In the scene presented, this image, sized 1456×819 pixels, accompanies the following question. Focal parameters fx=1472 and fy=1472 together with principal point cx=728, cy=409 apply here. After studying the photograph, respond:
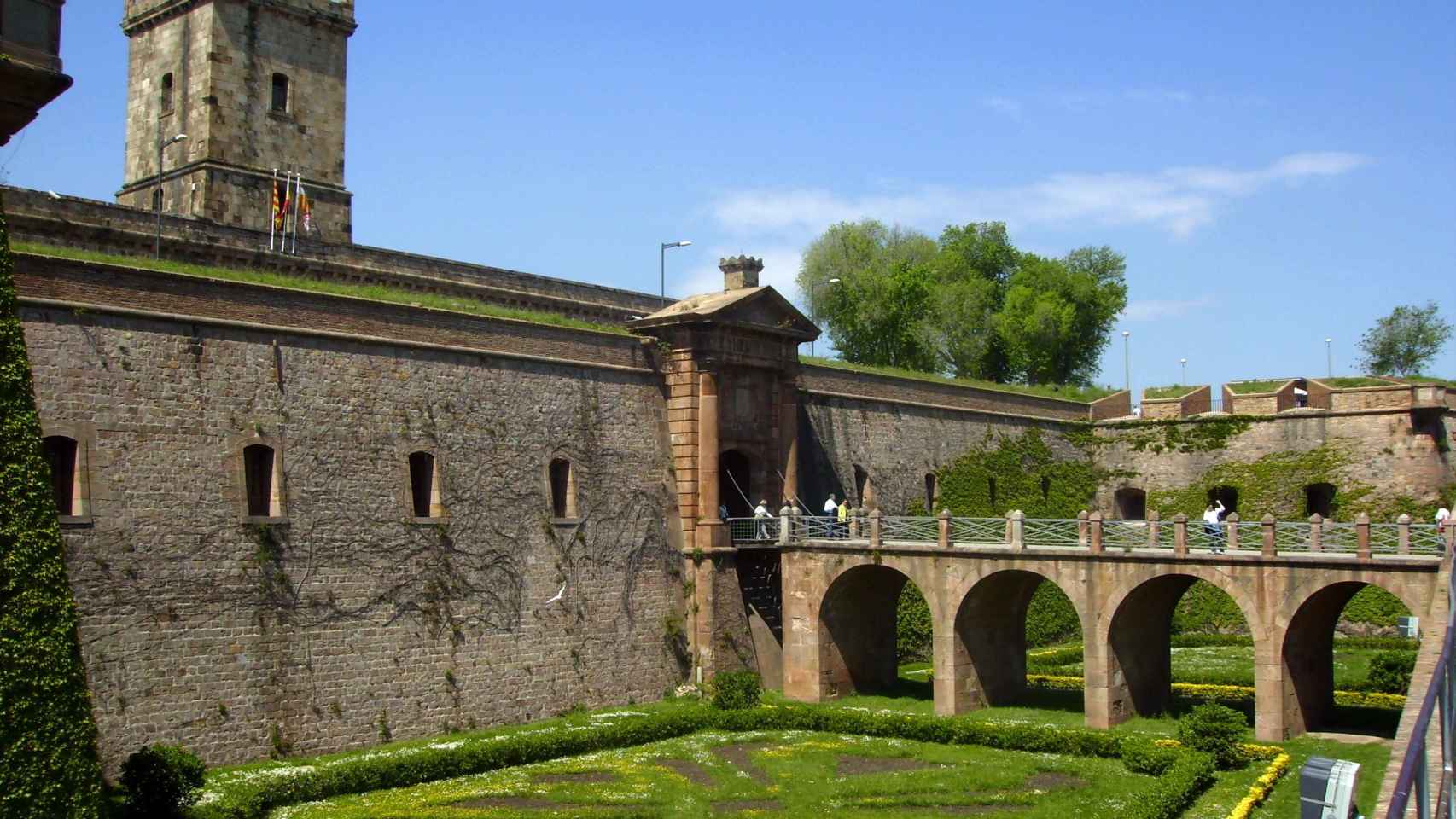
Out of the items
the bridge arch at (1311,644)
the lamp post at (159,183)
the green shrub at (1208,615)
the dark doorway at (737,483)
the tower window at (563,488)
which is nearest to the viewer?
the bridge arch at (1311,644)

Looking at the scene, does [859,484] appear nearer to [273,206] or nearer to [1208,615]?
[1208,615]

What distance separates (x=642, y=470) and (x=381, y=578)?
7.76 metres

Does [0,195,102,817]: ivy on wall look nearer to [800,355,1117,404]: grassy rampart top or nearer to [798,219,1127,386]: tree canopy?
[800,355,1117,404]: grassy rampart top

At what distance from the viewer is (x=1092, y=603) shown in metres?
30.2

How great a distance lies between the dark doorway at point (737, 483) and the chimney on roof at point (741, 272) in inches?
163

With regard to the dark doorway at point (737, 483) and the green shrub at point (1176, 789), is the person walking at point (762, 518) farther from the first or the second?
the green shrub at point (1176, 789)

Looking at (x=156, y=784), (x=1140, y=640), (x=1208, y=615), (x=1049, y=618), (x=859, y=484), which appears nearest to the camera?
(x=156, y=784)

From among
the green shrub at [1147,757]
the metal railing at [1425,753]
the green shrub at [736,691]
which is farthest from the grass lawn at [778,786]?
the metal railing at [1425,753]

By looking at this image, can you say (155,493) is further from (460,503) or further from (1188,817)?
(1188,817)

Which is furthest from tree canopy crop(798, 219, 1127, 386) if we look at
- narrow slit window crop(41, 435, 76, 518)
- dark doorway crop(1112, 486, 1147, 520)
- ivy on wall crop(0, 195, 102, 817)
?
ivy on wall crop(0, 195, 102, 817)

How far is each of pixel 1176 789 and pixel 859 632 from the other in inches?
519

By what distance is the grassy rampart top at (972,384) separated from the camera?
41531mm

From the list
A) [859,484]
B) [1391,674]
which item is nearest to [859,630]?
[859,484]

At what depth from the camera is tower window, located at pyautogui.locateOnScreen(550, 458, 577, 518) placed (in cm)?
3198
